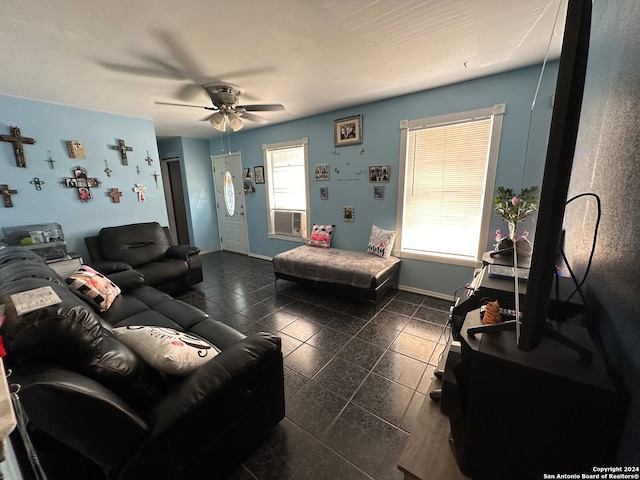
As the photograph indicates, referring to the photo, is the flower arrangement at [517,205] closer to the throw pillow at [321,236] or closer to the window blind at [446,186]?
the window blind at [446,186]

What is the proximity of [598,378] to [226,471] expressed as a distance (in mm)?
1503

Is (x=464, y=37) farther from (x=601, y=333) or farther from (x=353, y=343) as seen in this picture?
(x=353, y=343)

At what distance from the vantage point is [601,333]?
2.70 feet

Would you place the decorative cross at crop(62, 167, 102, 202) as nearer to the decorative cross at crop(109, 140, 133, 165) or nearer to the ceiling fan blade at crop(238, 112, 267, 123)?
the decorative cross at crop(109, 140, 133, 165)

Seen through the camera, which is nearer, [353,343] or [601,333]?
[601,333]

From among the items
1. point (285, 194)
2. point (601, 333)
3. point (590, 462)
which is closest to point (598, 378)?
point (590, 462)

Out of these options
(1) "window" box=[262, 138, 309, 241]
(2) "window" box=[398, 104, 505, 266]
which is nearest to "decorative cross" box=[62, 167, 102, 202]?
(1) "window" box=[262, 138, 309, 241]

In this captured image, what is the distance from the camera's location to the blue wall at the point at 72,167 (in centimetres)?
280

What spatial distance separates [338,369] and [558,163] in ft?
6.27

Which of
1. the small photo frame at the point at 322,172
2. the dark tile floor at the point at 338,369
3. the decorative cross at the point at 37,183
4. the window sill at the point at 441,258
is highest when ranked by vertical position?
the small photo frame at the point at 322,172

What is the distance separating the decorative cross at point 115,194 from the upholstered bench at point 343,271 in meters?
2.44

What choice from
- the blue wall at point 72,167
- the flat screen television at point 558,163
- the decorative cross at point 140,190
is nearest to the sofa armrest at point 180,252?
the blue wall at point 72,167

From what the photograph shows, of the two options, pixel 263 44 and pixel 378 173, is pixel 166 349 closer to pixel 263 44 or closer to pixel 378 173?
pixel 263 44

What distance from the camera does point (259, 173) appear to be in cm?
468
